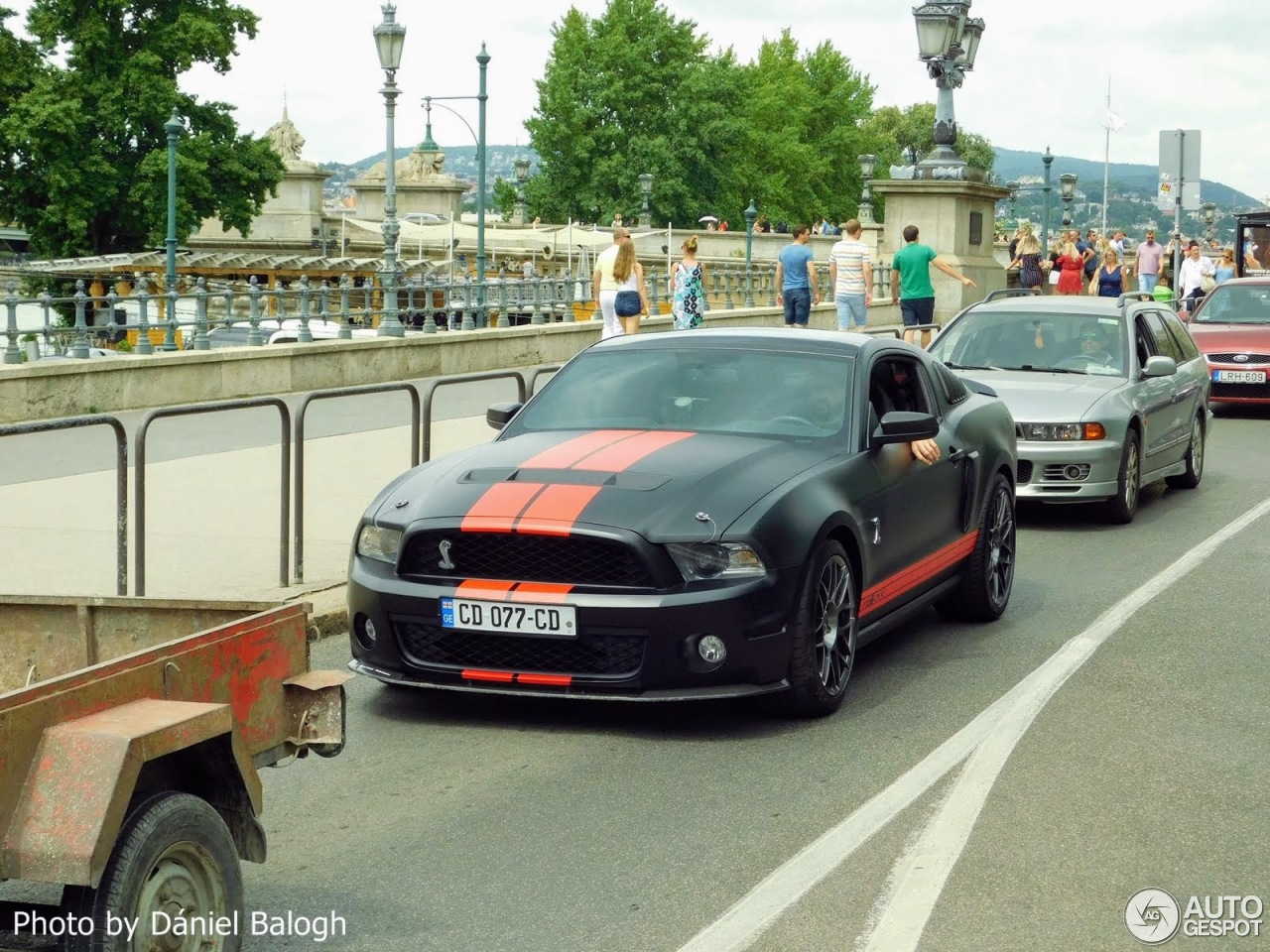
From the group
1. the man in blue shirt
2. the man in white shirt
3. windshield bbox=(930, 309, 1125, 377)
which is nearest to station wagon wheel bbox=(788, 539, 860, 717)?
windshield bbox=(930, 309, 1125, 377)

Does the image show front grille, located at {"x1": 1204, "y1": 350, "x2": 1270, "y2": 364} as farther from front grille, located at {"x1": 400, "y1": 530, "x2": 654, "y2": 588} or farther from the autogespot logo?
the autogespot logo

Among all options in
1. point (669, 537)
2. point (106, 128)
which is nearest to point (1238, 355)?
point (669, 537)

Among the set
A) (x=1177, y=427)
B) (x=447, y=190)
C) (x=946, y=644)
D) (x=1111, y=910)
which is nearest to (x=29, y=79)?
(x=447, y=190)

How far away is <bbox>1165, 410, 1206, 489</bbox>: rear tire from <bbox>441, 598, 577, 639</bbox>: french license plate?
9465 mm

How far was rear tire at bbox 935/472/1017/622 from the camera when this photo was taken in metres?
9.31

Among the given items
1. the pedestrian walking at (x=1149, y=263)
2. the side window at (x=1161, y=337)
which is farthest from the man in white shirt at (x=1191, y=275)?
the side window at (x=1161, y=337)

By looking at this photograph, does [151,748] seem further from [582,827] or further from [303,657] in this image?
[582,827]

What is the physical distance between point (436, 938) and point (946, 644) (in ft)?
15.1

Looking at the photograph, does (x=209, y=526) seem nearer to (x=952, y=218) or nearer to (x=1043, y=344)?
(x=1043, y=344)

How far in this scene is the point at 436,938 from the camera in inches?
188

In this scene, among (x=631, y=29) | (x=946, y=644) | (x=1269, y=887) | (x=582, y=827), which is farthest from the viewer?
(x=631, y=29)

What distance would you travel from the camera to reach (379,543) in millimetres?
7352

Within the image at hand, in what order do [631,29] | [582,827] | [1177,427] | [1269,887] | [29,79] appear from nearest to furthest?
[1269,887] < [582,827] < [1177,427] < [29,79] < [631,29]

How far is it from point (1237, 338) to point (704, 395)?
1566 centimetres
